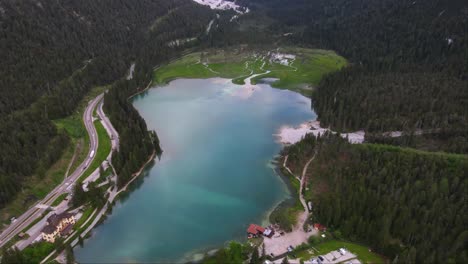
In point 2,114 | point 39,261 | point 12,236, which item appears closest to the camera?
point 39,261

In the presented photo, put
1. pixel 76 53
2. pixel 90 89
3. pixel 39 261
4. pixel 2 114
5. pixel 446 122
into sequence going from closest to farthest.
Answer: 1. pixel 39 261
2. pixel 2 114
3. pixel 446 122
4. pixel 90 89
5. pixel 76 53

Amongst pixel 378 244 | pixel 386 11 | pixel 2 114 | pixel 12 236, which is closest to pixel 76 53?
pixel 2 114

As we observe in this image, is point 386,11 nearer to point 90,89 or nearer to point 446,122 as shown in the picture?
point 446,122

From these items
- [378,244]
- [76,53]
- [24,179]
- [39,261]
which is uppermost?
[76,53]

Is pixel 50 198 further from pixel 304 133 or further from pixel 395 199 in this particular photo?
pixel 395 199

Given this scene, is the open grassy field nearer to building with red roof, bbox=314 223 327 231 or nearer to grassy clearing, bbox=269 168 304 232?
grassy clearing, bbox=269 168 304 232

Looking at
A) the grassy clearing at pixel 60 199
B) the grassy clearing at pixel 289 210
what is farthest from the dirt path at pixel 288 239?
the grassy clearing at pixel 60 199

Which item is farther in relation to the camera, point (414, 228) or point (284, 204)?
point (284, 204)
